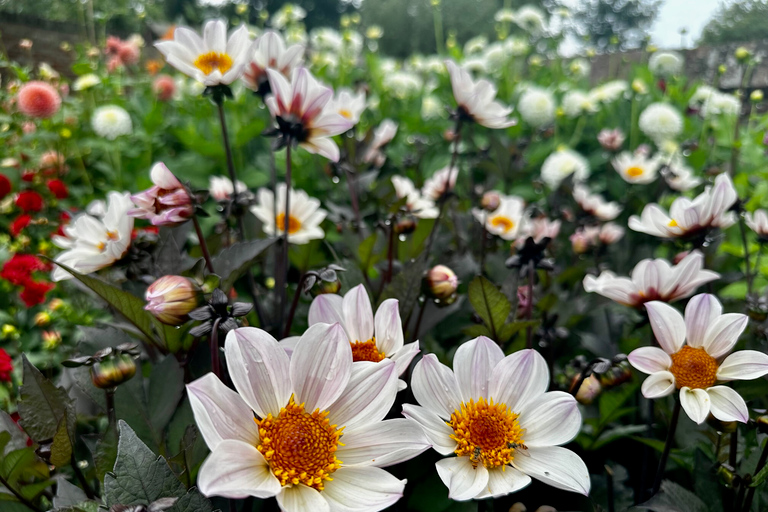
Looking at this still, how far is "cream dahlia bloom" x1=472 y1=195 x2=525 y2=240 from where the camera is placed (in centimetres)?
118

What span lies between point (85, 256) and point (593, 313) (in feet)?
2.50

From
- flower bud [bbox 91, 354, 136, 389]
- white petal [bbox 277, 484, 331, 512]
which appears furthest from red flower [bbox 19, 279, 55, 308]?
white petal [bbox 277, 484, 331, 512]

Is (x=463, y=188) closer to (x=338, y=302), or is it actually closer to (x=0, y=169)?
(x=338, y=302)

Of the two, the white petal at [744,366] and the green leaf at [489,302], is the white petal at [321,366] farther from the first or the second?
the white petal at [744,366]

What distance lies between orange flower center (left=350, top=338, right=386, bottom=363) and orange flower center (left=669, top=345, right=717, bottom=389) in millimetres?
292

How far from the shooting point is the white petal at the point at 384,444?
411 mm

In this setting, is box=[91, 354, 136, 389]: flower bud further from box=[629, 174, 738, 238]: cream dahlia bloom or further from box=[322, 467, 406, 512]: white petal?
box=[629, 174, 738, 238]: cream dahlia bloom

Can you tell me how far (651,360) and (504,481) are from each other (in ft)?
0.67

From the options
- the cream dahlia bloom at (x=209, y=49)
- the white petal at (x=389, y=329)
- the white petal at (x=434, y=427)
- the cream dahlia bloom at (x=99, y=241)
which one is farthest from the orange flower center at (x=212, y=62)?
the white petal at (x=434, y=427)

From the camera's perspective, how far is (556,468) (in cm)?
45

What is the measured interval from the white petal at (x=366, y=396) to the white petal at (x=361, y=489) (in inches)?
1.4

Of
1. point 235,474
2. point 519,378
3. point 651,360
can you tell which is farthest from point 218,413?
point 651,360

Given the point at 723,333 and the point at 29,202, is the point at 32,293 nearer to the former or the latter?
the point at 29,202

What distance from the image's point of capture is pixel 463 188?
1.67 meters
